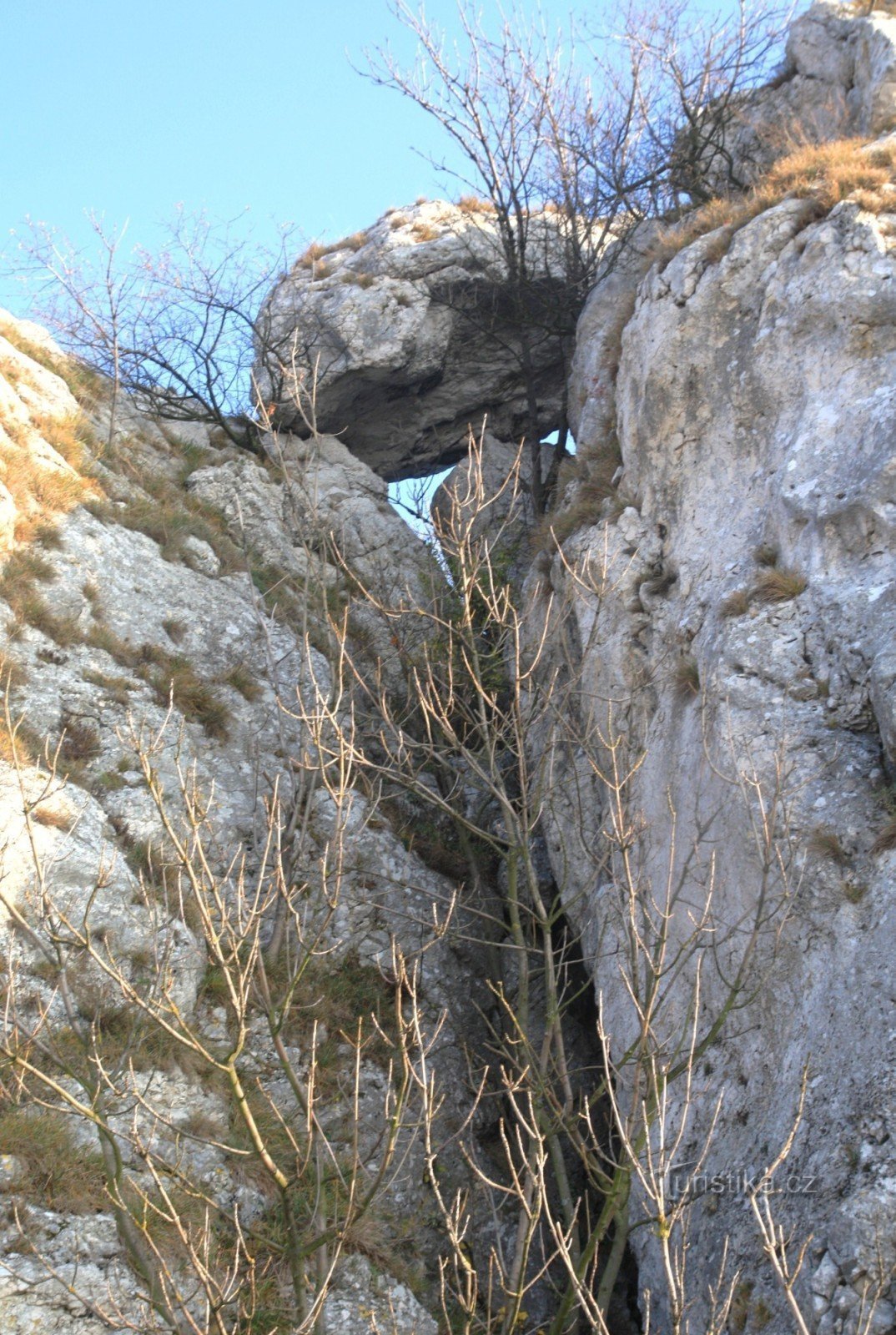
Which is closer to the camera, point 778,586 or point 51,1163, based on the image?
point 51,1163

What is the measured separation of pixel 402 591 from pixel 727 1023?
7686 millimetres

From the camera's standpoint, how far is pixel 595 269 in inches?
601

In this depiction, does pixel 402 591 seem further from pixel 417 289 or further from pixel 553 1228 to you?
pixel 553 1228

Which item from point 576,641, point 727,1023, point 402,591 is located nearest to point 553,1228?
point 727,1023

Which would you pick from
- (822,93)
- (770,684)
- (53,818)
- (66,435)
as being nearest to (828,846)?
(770,684)

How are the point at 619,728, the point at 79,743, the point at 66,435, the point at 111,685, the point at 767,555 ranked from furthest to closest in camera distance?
the point at 66,435
the point at 111,685
the point at 79,743
the point at 619,728
the point at 767,555

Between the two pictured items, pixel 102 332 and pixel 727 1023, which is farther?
pixel 102 332

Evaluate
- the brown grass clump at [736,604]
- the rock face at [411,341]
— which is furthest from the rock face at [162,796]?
the brown grass clump at [736,604]

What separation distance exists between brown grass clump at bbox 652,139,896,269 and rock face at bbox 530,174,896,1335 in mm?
225

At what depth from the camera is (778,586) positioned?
862 centimetres

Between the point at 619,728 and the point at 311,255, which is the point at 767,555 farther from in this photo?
the point at 311,255

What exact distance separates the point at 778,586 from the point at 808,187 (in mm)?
4251

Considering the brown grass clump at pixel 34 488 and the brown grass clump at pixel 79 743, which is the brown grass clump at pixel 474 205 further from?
the brown grass clump at pixel 79 743

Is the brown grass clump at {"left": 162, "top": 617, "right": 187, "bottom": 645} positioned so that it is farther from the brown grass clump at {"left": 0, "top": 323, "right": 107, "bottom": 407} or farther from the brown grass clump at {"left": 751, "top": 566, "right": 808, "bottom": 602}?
the brown grass clump at {"left": 751, "top": 566, "right": 808, "bottom": 602}
